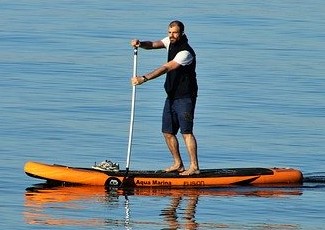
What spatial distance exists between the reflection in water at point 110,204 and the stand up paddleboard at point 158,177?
136 mm

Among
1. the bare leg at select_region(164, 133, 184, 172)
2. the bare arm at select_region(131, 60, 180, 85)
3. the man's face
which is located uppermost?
the man's face

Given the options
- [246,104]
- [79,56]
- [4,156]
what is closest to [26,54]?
[79,56]

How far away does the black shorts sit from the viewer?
72.1 feet

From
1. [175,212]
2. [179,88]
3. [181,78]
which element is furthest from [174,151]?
→ [175,212]

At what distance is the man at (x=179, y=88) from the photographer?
21734mm

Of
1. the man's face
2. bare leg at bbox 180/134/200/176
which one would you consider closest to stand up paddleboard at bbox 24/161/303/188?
bare leg at bbox 180/134/200/176

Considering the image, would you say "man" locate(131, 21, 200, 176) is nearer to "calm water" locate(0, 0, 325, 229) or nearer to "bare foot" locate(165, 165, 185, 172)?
"bare foot" locate(165, 165, 185, 172)

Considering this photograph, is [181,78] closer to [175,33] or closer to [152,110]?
[175,33]

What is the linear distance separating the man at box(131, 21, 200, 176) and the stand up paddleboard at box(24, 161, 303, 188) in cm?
26

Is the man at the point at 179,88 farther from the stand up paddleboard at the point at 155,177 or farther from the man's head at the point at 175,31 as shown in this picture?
the stand up paddleboard at the point at 155,177

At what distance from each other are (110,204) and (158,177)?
1.62 meters

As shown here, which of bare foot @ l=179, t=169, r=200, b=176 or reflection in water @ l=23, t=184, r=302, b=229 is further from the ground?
bare foot @ l=179, t=169, r=200, b=176

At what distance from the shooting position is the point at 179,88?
866 inches

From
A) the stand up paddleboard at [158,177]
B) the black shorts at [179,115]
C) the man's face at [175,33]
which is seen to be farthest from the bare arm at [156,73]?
the stand up paddleboard at [158,177]
